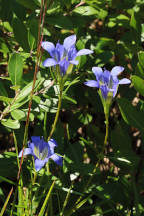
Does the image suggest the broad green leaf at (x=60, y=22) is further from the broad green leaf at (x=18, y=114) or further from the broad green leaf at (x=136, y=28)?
the broad green leaf at (x=18, y=114)

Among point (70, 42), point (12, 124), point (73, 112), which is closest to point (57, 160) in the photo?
point (12, 124)

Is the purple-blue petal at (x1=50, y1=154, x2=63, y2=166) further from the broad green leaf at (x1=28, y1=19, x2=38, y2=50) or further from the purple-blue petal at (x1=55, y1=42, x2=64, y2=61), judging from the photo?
the broad green leaf at (x1=28, y1=19, x2=38, y2=50)

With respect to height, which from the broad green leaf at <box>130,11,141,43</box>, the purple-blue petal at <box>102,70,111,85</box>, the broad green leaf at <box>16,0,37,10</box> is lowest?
the purple-blue petal at <box>102,70,111,85</box>

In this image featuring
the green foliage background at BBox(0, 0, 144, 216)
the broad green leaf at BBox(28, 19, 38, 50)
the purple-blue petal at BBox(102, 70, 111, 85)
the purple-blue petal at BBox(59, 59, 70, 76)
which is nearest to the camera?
the purple-blue petal at BBox(59, 59, 70, 76)

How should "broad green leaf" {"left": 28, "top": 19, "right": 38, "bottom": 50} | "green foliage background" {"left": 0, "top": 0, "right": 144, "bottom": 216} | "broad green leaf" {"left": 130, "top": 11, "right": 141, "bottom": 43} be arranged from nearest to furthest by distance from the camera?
"green foliage background" {"left": 0, "top": 0, "right": 144, "bottom": 216} → "broad green leaf" {"left": 28, "top": 19, "right": 38, "bottom": 50} → "broad green leaf" {"left": 130, "top": 11, "right": 141, "bottom": 43}

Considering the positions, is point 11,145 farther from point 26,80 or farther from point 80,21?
point 80,21

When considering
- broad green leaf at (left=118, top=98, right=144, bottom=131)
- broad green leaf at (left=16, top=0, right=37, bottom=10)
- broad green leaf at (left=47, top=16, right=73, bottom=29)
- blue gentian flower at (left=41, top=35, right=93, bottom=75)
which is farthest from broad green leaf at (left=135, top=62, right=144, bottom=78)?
broad green leaf at (left=16, top=0, right=37, bottom=10)
